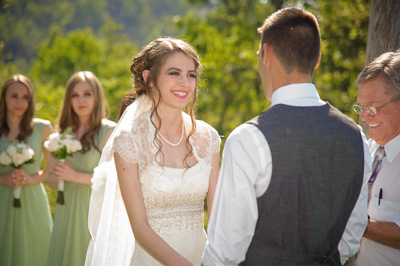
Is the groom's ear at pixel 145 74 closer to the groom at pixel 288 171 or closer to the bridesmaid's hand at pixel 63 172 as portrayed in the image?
the groom at pixel 288 171

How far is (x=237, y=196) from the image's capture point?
213cm

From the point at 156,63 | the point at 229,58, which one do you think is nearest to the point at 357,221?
the point at 156,63

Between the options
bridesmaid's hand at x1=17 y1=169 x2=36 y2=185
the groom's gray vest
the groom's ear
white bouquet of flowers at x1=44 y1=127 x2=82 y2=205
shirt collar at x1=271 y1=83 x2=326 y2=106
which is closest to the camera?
the groom's gray vest

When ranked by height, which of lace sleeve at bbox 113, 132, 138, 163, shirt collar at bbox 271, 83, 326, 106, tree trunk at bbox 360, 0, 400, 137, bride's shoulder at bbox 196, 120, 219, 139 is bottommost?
lace sleeve at bbox 113, 132, 138, 163

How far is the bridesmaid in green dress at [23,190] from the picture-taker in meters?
5.42

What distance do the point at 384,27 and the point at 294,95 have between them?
6.70 ft

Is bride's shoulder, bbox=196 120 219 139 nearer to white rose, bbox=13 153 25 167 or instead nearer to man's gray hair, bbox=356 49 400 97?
man's gray hair, bbox=356 49 400 97

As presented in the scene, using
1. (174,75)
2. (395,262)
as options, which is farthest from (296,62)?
(395,262)

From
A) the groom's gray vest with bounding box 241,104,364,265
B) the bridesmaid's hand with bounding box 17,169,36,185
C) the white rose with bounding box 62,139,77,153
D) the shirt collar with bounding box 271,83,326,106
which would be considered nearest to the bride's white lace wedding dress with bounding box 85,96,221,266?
the groom's gray vest with bounding box 241,104,364,265

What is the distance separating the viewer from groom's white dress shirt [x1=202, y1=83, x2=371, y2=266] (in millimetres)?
2103

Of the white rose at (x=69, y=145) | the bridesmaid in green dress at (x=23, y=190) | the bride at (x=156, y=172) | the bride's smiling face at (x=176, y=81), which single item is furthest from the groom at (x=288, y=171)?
the bridesmaid in green dress at (x=23, y=190)

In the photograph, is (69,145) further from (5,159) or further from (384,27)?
(384,27)

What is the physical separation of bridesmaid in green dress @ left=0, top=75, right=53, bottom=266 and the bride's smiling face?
2.86 metres

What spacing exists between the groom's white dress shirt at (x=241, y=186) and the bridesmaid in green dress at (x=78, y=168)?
316 cm
